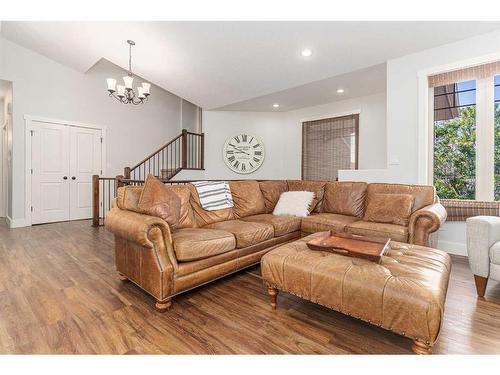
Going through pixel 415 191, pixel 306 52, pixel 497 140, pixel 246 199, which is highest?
pixel 306 52

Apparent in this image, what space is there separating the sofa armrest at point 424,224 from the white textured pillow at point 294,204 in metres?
1.17

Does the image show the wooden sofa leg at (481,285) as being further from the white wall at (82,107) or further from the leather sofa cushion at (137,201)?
the white wall at (82,107)

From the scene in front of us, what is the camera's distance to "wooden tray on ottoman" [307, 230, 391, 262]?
160cm

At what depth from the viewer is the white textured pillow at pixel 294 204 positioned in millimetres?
3230

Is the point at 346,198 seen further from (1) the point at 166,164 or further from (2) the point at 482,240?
(1) the point at 166,164

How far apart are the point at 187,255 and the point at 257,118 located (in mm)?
4558

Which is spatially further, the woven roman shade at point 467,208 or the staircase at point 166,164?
the staircase at point 166,164

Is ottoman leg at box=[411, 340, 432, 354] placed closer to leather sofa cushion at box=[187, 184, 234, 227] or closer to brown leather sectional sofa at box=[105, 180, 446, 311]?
brown leather sectional sofa at box=[105, 180, 446, 311]

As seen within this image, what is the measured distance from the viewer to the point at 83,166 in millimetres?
5422

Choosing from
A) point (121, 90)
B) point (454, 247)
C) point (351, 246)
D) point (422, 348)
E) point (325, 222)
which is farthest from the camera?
point (121, 90)

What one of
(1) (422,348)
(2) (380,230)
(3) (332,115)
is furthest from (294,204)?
(3) (332,115)

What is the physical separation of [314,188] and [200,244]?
7.23 feet

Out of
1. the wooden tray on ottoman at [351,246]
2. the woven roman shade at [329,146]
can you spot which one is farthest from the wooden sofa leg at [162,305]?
the woven roman shade at [329,146]
